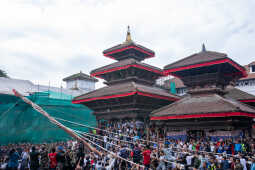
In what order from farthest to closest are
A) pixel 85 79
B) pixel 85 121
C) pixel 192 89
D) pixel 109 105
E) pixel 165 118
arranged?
pixel 85 79 < pixel 85 121 < pixel 109 105 < pixel 192 89 < pixel 165 118

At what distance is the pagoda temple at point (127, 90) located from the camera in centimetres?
2000

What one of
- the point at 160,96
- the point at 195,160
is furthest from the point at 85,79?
the point at 195,160

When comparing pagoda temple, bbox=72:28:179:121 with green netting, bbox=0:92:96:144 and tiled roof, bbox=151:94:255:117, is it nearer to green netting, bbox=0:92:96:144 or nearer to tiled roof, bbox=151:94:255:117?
tiled roof, bbox=151:94:255:117

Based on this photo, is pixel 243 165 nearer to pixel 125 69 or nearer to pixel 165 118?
pixel 165 118

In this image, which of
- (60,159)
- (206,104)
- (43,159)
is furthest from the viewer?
(206,104)

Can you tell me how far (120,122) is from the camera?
20.9 meters

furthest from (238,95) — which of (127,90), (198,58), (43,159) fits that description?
(43,159)

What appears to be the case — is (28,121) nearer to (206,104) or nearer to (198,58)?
(206,104)

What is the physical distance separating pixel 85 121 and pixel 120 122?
691 centimetres

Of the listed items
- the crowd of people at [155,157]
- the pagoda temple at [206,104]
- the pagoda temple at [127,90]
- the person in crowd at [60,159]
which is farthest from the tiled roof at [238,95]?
the person in crowd at [60,159]

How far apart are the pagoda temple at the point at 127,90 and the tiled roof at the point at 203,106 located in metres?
2.17

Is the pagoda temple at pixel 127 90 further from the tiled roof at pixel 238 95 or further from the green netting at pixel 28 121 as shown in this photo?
the tiled roof at pixel 238 95

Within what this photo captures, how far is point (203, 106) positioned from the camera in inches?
663

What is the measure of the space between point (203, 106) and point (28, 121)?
14.1 meters
